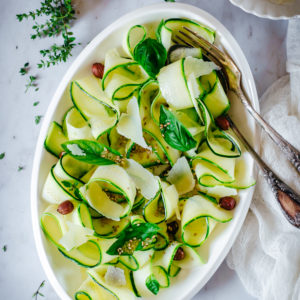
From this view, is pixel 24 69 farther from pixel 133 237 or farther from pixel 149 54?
pixel 133 237

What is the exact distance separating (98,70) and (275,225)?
A: 2.94 feet

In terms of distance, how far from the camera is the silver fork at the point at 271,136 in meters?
1.37

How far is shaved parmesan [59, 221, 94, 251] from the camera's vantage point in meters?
1.41

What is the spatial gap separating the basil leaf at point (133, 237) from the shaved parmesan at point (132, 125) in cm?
29

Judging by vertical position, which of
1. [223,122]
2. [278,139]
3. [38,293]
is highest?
[223,122]

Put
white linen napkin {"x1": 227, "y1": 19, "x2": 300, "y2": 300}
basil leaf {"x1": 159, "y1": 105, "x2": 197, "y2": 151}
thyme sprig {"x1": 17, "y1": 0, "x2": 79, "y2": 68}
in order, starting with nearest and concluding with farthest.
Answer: basil leaf {"x1": 159, "y1": 105, "x2": 197, "y2": 151} → white linen napkin {"x1": 227, "y1": 19, "x2": 300, "y2": 300} → thyme sprig {"x1": 17, "y1": 0, "x2": 79, "y2": 68}

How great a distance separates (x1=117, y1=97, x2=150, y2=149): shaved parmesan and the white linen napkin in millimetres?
456

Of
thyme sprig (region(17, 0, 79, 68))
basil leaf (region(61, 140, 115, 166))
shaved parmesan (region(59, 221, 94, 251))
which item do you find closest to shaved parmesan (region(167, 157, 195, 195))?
basil leaf (region(61, 140, 115, 166))

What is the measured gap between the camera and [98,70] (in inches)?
58.7

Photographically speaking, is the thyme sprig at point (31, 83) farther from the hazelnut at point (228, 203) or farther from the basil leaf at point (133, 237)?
the hazelnut at point (228, 203)

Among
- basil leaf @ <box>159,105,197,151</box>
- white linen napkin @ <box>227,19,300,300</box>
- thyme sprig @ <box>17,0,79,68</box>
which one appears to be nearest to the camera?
basil leaf @ <box>159,105,197,151</box>

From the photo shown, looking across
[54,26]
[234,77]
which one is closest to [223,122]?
[234,77]

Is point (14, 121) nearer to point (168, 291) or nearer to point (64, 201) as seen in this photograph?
point (64, 201)

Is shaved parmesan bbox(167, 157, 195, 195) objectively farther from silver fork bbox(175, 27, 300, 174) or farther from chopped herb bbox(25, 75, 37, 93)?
chopped herb bbox(25, 75, 37, 93)
